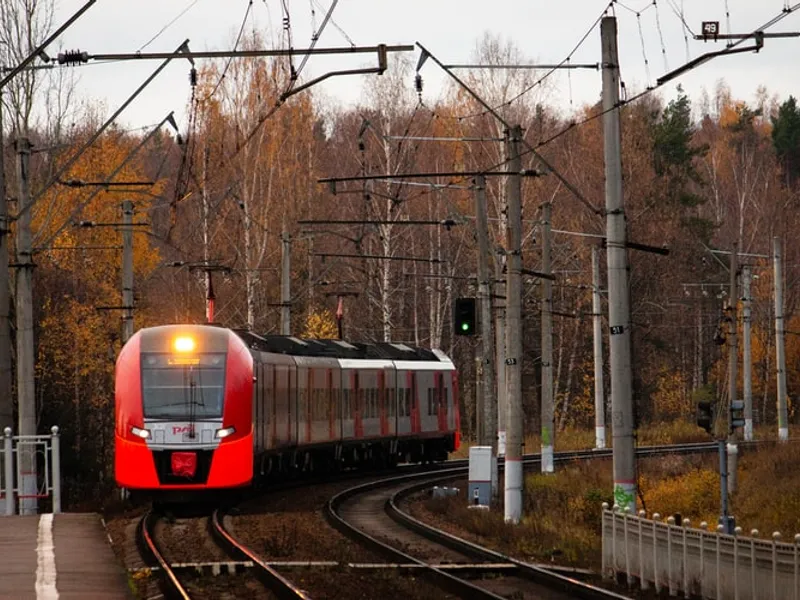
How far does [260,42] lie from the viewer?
6650 cm

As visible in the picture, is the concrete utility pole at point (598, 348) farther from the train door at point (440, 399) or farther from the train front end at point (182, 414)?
the train front end at point (182, 414)

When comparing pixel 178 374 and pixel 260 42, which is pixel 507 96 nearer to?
pixel 260 42

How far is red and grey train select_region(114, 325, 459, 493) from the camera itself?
28000 mm

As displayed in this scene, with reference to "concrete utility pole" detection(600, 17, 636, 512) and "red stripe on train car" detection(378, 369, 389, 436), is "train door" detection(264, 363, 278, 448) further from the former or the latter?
"red stripe on train car" detection(378, 369, 389, 436)

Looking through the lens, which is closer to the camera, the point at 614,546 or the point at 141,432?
the point at 614,546

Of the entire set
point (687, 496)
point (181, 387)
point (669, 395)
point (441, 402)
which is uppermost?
point (181, 387)

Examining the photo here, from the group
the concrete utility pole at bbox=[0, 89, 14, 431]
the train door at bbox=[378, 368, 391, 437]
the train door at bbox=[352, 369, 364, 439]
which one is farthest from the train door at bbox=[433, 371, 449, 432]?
the concrete utility pole at bbox=[0, 89, 14, 431]

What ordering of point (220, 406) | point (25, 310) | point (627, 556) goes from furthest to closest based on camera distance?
point (220, 406) < point (25, 310) < point (627, 556)

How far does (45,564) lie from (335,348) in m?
24.0

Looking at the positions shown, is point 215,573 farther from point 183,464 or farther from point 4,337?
point 183,464

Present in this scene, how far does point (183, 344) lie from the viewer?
2862cm

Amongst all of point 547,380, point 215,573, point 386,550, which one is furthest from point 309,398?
point 215,573

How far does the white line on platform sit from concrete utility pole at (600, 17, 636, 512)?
7243 mm

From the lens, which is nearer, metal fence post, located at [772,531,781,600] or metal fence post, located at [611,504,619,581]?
metal fence post, located at [772,531,781,600]
